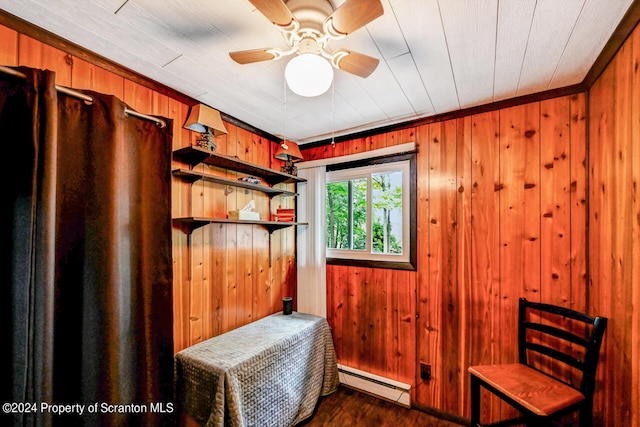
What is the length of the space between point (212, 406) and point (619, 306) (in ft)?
6.98

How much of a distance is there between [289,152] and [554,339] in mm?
2367

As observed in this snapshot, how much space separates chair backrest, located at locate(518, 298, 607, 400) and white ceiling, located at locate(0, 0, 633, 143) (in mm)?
1405

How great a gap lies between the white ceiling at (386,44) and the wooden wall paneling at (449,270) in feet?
1.10

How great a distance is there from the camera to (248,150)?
244 cm

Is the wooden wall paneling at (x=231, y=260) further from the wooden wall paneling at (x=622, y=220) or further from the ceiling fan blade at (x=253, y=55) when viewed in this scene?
the wooden wall paneling at (x=622, y=220)

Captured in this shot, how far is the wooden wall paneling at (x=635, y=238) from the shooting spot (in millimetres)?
1144

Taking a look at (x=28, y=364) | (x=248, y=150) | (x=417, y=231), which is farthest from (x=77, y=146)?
(x=417, y=231)

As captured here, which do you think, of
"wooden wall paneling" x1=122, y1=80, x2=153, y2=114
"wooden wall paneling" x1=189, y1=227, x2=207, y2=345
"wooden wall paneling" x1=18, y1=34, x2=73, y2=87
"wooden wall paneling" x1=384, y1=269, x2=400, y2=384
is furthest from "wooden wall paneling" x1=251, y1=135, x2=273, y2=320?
"wooden wall paneling" x1=18, y1=34, x2=73, y2=87

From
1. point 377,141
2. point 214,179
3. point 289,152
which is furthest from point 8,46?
point 377,141

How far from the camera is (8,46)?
1.20m

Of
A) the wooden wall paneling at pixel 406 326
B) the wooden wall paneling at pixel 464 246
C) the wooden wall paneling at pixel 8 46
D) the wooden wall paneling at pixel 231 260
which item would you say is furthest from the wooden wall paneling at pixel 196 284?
the wooden wall paneling at pixel 464 246

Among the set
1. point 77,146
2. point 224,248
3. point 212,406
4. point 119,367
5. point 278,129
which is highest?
point 278,129

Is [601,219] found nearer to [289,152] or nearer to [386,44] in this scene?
[386,44]

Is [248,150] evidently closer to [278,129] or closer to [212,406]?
[278,129]
